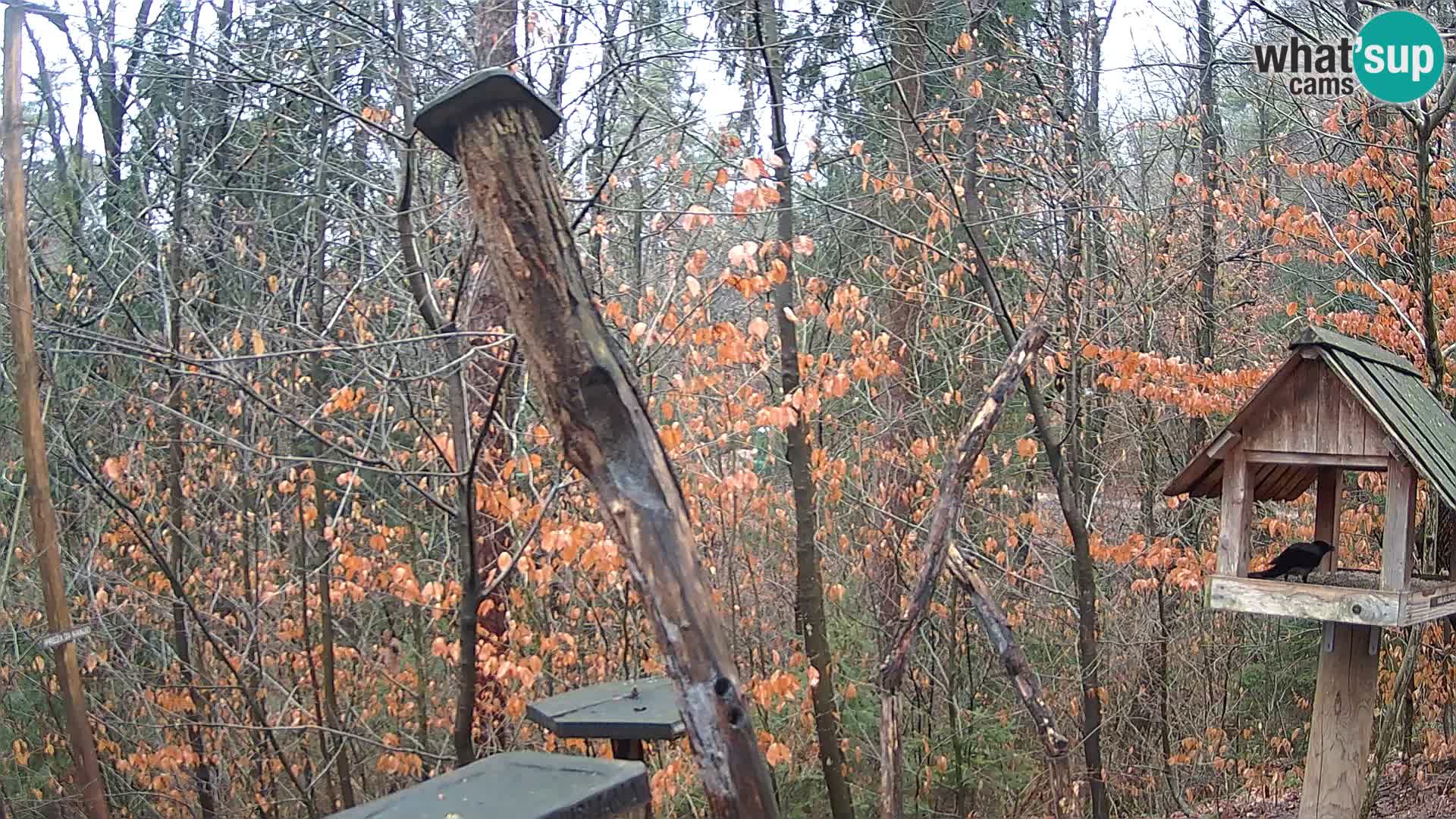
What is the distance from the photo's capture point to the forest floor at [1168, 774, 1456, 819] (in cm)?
698

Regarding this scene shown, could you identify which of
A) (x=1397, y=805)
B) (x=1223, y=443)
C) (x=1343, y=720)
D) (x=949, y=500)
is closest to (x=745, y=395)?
(x=949, y=500)

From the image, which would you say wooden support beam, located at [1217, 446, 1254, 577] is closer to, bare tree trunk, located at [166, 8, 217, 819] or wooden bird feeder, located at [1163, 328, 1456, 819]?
wooden bird feeder, located at [1163, 328, 1456, 819]

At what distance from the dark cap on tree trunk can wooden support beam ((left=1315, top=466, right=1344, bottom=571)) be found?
3546 mm

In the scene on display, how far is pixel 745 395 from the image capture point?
252 inches

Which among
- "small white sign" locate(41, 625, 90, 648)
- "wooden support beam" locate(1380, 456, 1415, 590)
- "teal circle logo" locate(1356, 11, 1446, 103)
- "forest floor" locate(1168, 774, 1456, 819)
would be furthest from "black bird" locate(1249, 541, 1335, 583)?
"small white sign" locate(41, 625, 90, 648)

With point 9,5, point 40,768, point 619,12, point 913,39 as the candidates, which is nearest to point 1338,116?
point 913,39

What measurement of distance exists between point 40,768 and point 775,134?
7.42 meters

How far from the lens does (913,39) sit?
7844 mm

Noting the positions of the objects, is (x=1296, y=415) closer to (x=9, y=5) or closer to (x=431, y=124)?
(x=431, y=124)

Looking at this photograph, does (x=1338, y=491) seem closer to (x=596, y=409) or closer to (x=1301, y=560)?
(x=1301, y=560)

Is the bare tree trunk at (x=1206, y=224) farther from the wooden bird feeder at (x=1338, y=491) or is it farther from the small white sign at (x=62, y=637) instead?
the small white sign at (x=62, y=637)

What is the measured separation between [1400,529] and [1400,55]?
351 cm

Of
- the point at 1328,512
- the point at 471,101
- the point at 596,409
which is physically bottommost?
the point at 1328,512

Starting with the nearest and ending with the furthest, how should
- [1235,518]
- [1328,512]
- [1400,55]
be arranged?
[1235,518] → [1328,512] → [1400,55]
